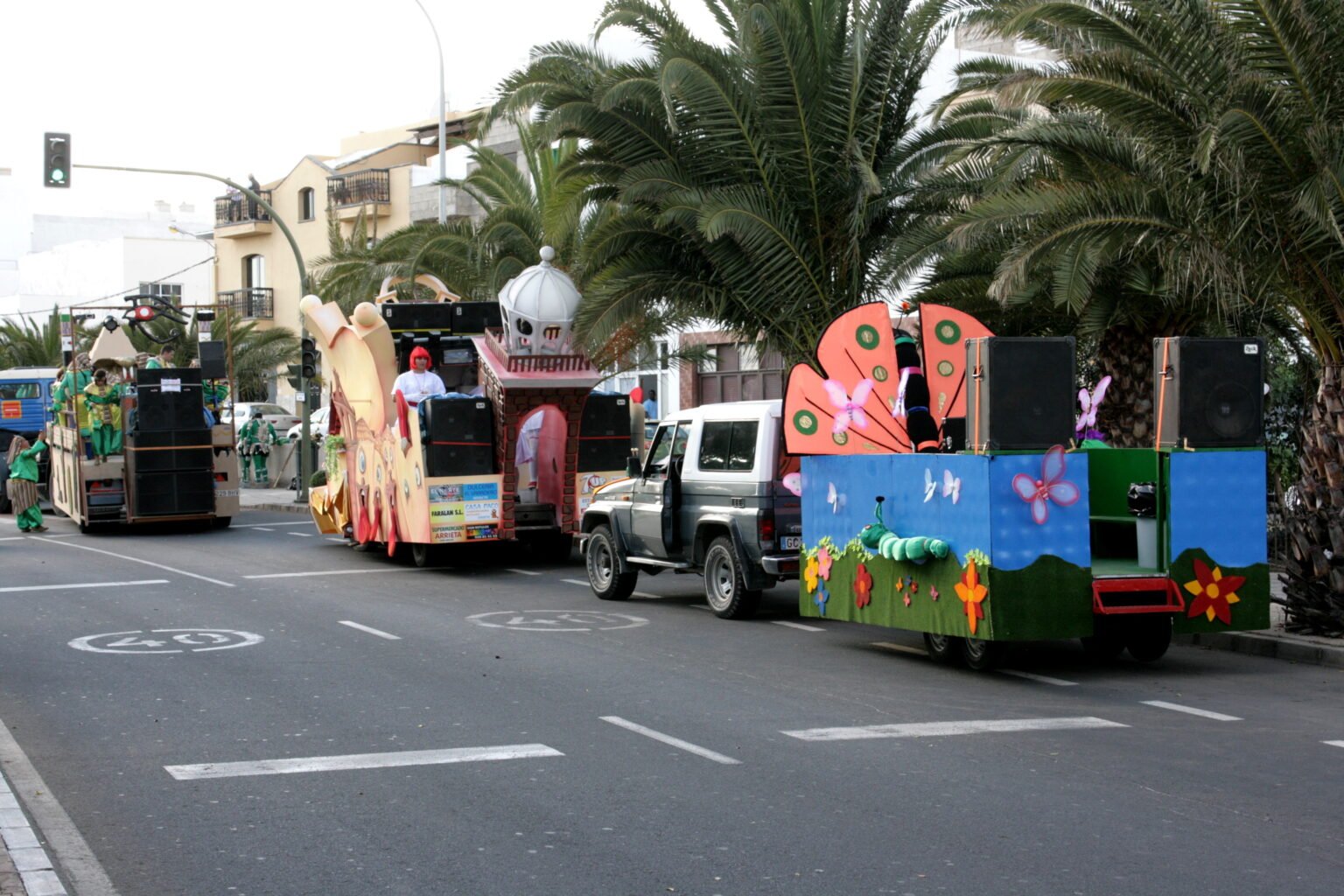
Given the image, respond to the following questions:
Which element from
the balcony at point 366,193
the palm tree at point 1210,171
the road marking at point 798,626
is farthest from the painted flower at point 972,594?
the balcony at point 366,193

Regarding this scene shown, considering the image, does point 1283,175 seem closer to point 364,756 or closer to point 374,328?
point 364,756

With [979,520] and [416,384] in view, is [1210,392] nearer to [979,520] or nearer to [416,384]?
[979,520]

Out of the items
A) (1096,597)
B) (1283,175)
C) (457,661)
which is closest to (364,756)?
(457,661)

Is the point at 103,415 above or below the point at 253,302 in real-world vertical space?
below

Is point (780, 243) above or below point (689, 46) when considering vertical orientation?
below

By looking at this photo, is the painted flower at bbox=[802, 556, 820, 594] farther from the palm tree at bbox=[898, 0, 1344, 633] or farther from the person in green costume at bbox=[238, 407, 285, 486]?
the person in green costume at bbox=[238, 407, 285, 486]

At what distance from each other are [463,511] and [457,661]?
6867 mm

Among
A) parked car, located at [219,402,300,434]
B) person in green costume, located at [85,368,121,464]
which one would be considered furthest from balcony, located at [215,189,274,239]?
person in green costume, located at [85,368,121,464]

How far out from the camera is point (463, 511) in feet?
61.8

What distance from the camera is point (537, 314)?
19.1m

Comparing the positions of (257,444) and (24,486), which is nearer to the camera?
(24,486)

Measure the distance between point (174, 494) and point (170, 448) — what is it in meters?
0.75

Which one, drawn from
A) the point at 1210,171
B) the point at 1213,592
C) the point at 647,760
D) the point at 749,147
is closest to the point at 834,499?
the point at 1213,592

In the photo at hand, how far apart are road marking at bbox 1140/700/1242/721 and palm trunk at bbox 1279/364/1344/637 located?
123 inches
